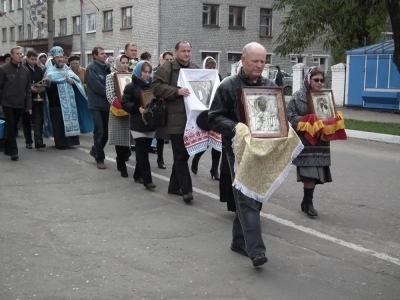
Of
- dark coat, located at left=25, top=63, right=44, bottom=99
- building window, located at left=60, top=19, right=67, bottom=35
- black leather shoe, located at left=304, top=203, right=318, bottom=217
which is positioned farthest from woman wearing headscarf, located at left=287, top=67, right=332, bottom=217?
building window, located at left=60, top=19, right=67, bottom=35

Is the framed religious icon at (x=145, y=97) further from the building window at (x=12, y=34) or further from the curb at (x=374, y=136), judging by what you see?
the building window at (x=12, y=34)

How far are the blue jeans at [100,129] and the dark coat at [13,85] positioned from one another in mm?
1630

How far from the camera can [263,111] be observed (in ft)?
17.4

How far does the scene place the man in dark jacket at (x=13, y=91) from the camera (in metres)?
11.3

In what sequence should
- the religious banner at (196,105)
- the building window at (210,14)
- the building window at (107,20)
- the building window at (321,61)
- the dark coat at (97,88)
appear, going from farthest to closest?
the building window at (321,61) → the building window at (107,20) → the building window at (210,14) → the dark coat at (97,88) → the religious banner at (196,105)

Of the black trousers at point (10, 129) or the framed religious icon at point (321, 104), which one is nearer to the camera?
the framed religious icon at point (321, 104)

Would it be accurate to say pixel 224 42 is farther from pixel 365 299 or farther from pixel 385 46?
pixel 365 299


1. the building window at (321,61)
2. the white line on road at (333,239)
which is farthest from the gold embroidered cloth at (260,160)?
the building window at (321,61)

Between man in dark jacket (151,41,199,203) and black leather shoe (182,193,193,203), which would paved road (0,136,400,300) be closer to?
black leather shoe (182,193,193,203)

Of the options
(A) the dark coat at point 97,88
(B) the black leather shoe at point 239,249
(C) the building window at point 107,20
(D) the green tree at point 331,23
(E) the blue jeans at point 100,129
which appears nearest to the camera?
(B) the black leather shoe at point 239,249

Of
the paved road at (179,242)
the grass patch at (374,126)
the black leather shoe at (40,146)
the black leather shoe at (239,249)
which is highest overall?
the grass patch at (374,126)

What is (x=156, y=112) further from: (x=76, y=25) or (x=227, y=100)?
(x=76, y=25)

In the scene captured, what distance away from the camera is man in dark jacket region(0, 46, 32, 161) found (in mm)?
11328

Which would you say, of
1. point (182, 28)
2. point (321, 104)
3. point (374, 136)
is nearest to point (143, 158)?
point (321, 104)
